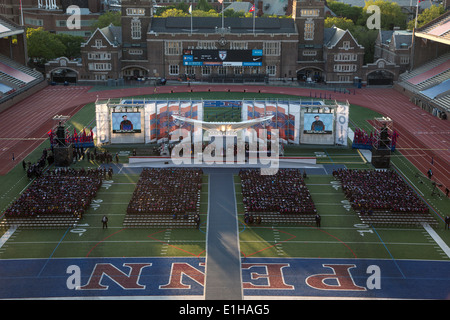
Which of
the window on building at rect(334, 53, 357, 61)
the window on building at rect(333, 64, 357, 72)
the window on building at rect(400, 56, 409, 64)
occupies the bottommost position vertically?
the window on building at rect(333, 64, 357, 72)

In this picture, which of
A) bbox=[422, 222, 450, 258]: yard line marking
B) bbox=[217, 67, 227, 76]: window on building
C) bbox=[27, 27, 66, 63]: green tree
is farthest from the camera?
bbox=[27, 27, 66, 63]: green tree

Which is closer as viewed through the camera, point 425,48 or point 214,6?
point 425,48

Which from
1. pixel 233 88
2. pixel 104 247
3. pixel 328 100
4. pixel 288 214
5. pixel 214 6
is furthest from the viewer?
pixel 214 6

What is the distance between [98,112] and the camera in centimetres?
6300

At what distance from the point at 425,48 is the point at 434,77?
46.6 feet

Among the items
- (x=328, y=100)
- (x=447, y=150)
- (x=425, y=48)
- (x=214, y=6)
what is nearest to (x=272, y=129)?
(x=447, y=150)

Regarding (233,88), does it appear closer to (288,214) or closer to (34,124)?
(34,124)

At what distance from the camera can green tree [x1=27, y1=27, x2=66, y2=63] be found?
10681 centimetres

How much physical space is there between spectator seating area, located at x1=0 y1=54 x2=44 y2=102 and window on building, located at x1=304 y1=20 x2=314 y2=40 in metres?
53.8

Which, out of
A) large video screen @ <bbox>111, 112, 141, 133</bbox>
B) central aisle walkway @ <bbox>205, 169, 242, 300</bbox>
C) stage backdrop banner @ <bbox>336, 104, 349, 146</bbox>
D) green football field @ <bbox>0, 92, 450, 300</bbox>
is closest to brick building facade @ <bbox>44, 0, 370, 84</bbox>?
large video screen @ <bbox>111, 112, 141, 133</bbox>

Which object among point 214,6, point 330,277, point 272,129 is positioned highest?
point 214,6

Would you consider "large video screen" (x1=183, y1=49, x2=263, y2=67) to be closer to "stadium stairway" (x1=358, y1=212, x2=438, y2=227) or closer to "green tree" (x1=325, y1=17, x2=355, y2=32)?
"green tree" (x1=325, y1=17, x2=355, y2=32)

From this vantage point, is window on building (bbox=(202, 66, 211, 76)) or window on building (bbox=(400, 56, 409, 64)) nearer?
window on building (bbox=(202, 66, 211, 76))

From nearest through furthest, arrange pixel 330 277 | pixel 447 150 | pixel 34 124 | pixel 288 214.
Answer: pixel 330 277, pixel 288 214, pixel 447 150, pixel 34 124
